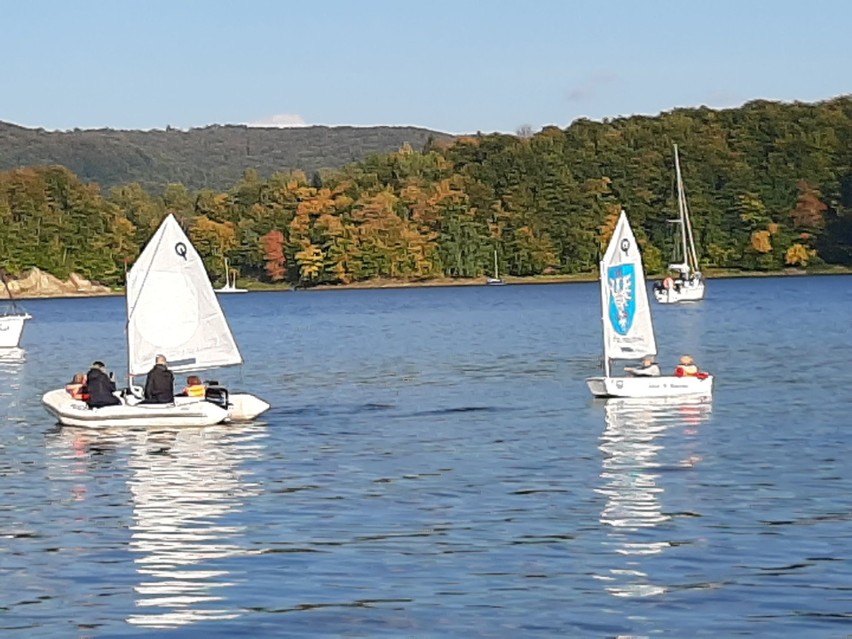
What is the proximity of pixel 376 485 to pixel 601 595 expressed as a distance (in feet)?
29.7

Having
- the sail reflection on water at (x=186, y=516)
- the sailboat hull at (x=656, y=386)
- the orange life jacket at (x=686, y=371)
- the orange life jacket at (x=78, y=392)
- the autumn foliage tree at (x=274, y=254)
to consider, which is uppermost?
the autumn foliage tree at (x=274, y=254)

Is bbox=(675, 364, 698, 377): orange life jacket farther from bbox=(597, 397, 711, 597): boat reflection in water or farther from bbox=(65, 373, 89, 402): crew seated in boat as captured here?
bbox=(65, 373, 89, 402): crew seated in boat

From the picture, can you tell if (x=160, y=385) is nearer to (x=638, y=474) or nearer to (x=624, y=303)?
(x=638, y=474)

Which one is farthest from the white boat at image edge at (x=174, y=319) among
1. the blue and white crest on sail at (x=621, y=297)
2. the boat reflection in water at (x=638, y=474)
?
the blue and white crest on sail at (x=621, y=297)

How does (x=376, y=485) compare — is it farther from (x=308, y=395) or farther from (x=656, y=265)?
(x=656, y=265)

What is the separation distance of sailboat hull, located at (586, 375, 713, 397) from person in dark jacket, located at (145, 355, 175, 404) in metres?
10.5

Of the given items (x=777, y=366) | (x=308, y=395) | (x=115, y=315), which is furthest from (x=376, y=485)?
(x=115, y=315)

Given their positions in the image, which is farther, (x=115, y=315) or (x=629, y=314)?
(x=115, y=315)

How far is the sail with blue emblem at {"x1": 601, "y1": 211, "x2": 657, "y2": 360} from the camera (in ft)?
134

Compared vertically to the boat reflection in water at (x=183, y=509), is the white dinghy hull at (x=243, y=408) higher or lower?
higher

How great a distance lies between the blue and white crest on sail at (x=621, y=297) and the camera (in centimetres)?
4100

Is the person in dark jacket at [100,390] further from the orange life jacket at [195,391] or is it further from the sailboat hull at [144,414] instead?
the orange life jacket at [195,391]

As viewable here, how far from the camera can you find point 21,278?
176 meters

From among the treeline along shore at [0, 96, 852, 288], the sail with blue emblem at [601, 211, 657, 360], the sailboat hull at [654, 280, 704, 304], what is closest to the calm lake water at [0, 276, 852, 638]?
the sail with blue emblem at [601, 211, 657, 360]
